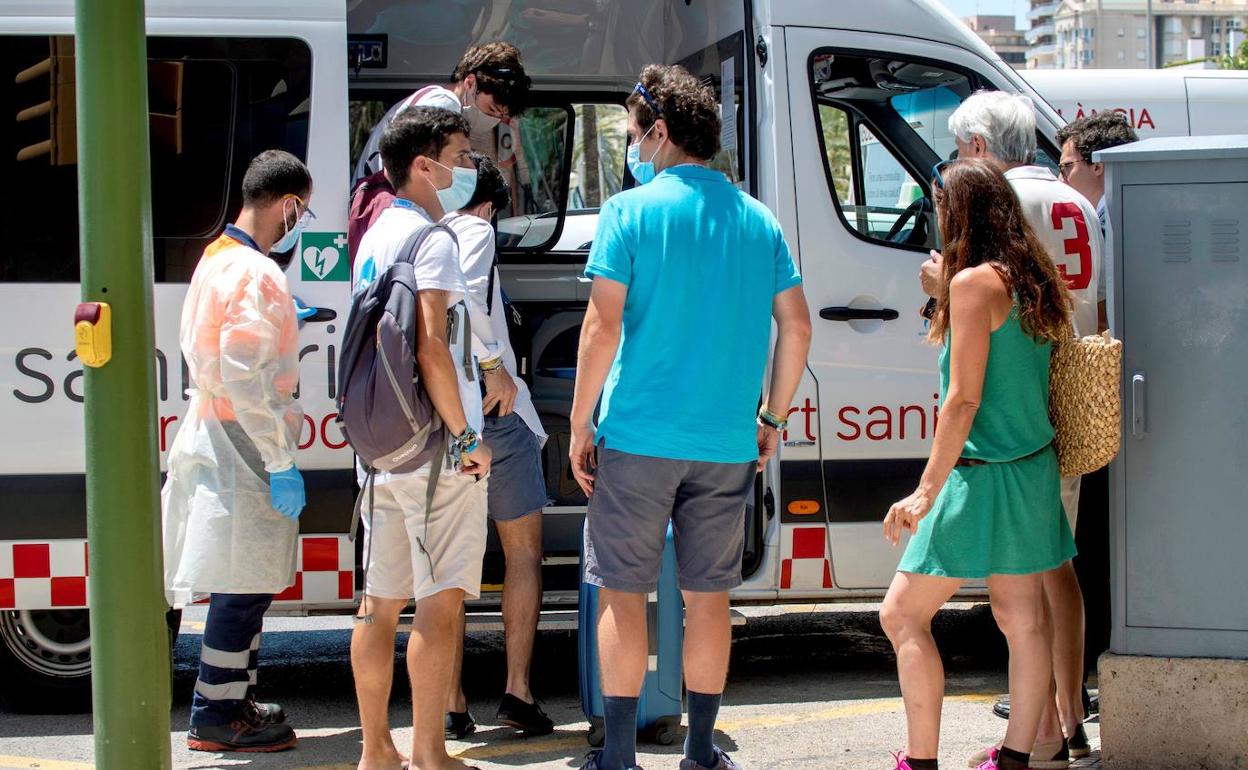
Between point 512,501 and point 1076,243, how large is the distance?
1822 millimetres

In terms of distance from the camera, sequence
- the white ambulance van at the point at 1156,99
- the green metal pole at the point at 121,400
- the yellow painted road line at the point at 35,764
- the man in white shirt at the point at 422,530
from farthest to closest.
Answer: the white ambulance van at the point at 1156,99 → the yellow painted road line at the point at 35,764 → the man in white shirt at the point at 422,530 → the green metal pole at the point at 121,400

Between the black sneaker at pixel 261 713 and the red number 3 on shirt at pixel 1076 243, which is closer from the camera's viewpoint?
the red number 3 on shirt at pixel 1076 243

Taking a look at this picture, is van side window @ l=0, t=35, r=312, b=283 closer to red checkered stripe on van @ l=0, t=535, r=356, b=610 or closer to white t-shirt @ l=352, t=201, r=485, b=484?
red checkered stripe on van @ l=0, t=535, r=356, b=610

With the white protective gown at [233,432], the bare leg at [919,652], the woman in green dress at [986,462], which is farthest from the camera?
the white protective gown at [233,432]

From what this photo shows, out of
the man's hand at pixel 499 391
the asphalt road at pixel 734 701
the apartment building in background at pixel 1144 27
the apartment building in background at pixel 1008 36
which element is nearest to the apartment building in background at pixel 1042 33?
the apartment building in background at pixel 1008 36

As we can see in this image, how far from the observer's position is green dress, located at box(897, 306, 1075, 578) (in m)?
3.93

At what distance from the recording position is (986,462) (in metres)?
3.95

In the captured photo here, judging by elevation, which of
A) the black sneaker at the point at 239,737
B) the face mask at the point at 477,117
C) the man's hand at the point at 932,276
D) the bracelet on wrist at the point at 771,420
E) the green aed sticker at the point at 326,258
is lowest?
the black sneaker at the point at 239,737

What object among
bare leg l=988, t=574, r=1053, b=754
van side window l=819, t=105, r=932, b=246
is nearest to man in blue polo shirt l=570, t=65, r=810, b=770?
bare leg l=988, t=574, r=1053, b=754

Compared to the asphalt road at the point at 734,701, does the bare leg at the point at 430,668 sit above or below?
above

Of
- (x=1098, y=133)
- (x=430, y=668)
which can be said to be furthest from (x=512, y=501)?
(x=1098, y=133)

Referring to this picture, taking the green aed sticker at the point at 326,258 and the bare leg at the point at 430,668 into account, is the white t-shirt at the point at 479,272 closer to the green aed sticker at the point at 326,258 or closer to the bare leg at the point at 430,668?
the green aed sticker at the point at 326,258

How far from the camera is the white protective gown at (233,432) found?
4.36 m

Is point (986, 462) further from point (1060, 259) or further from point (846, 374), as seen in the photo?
point (846, 374)
